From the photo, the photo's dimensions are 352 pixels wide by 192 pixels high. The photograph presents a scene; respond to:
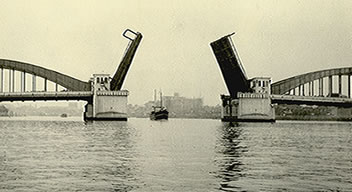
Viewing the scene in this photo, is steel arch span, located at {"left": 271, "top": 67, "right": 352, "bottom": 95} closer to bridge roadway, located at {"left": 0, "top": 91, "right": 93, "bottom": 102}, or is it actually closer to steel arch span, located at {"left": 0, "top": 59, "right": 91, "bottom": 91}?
bridge roadway, located at {"left": 0, "top": 91, "right": 93, "bottom": 102}

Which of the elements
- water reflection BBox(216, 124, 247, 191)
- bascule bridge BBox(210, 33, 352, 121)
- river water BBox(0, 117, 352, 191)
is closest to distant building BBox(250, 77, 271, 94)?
bascule bridge BBox(210, 33, 352, 121)

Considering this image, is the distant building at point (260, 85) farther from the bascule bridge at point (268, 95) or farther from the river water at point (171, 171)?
the river water at point (171, 171)

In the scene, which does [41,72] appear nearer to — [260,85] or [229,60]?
[260,85]

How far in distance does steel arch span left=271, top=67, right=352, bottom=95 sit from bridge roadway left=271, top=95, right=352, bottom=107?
3191 mm

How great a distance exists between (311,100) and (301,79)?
543cm

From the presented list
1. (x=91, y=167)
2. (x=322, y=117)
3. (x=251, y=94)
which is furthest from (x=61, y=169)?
(x=322, y=117)

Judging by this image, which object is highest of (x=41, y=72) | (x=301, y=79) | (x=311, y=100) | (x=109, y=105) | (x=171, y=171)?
(x=41, y=72)

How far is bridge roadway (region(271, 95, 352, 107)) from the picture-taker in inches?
3531

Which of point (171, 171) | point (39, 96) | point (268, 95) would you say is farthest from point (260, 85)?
point (171, 171)

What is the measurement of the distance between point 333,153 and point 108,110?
66.0 metres

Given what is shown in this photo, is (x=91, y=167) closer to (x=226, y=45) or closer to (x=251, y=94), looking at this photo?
(x=226, y=45)

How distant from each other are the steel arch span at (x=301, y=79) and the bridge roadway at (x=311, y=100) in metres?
3.19

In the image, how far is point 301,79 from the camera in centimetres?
9488

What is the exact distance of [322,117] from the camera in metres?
151
